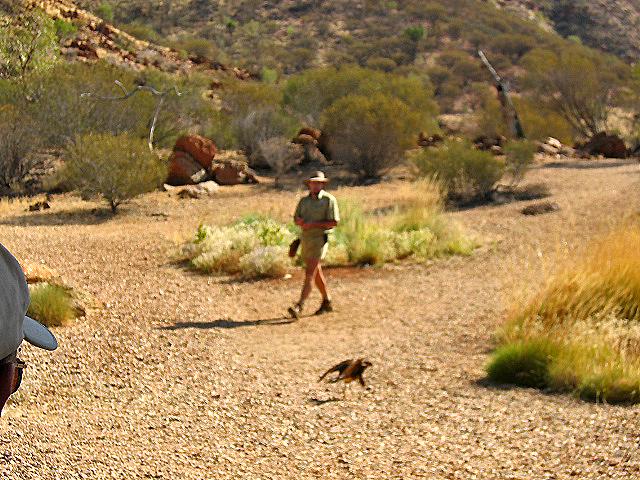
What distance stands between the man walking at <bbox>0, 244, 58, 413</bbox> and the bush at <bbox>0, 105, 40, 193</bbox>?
18.3 metres

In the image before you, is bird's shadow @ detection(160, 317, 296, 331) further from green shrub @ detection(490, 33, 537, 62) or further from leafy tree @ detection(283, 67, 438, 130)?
A: green shrub @ detection(490, 33, 537, 62)

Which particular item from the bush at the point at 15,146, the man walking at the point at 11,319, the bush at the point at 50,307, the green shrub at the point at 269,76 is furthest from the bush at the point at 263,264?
the green shrub at the point at 269,76

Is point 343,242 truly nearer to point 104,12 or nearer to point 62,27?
point 62,27

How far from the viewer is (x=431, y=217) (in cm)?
1444

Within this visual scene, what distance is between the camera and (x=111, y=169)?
57.9 ft

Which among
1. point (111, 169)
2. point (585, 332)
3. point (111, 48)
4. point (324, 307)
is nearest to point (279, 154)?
point (111, 169)

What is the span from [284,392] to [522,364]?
1852 millimetres

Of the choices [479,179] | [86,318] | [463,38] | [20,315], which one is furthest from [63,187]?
[463,38]

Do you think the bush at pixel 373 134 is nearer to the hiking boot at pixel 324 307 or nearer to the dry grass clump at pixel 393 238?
the dry grass clump at pixel 393 238

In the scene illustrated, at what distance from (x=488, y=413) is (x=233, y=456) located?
1.87 meters

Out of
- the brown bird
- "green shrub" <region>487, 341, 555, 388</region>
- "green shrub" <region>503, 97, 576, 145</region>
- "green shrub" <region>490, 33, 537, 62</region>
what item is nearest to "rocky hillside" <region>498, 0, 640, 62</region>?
"green shrub" <region>490, 33, 537, 62</region>

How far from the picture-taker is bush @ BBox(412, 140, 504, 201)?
1888 centimetres

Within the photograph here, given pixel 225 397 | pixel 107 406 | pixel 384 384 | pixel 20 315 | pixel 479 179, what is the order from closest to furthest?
pixel 20 315 → pixel 107 406 → pixel 225 397 → pixel 384 384 → pixel 479 179

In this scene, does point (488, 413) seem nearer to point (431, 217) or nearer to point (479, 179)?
point (431, 217)
